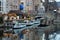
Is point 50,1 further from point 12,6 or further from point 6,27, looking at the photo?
point 6,27

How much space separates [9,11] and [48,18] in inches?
192

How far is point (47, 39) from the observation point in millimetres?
13742

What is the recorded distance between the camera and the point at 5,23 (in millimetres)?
19500

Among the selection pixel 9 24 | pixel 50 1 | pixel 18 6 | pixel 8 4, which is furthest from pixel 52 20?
pixel 50 1

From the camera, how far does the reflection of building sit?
23.6 m

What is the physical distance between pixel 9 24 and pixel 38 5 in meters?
19.6

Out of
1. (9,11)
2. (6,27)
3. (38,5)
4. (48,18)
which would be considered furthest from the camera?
(38,5)

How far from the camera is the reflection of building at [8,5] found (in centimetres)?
2364

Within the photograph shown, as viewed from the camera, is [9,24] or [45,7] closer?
[9,24]

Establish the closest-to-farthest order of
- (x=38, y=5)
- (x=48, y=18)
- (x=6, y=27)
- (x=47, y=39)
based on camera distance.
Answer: (x=47, y=39) < (x=6, y=27) < (x=48, y=18) < (x=38, y=5)

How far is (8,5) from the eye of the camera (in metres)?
24.9

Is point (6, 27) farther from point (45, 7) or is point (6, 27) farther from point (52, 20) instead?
point (45, 7)

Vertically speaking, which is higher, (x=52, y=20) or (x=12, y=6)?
(x=12, y=6)

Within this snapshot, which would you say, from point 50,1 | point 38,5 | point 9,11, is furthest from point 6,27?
point 50,1
